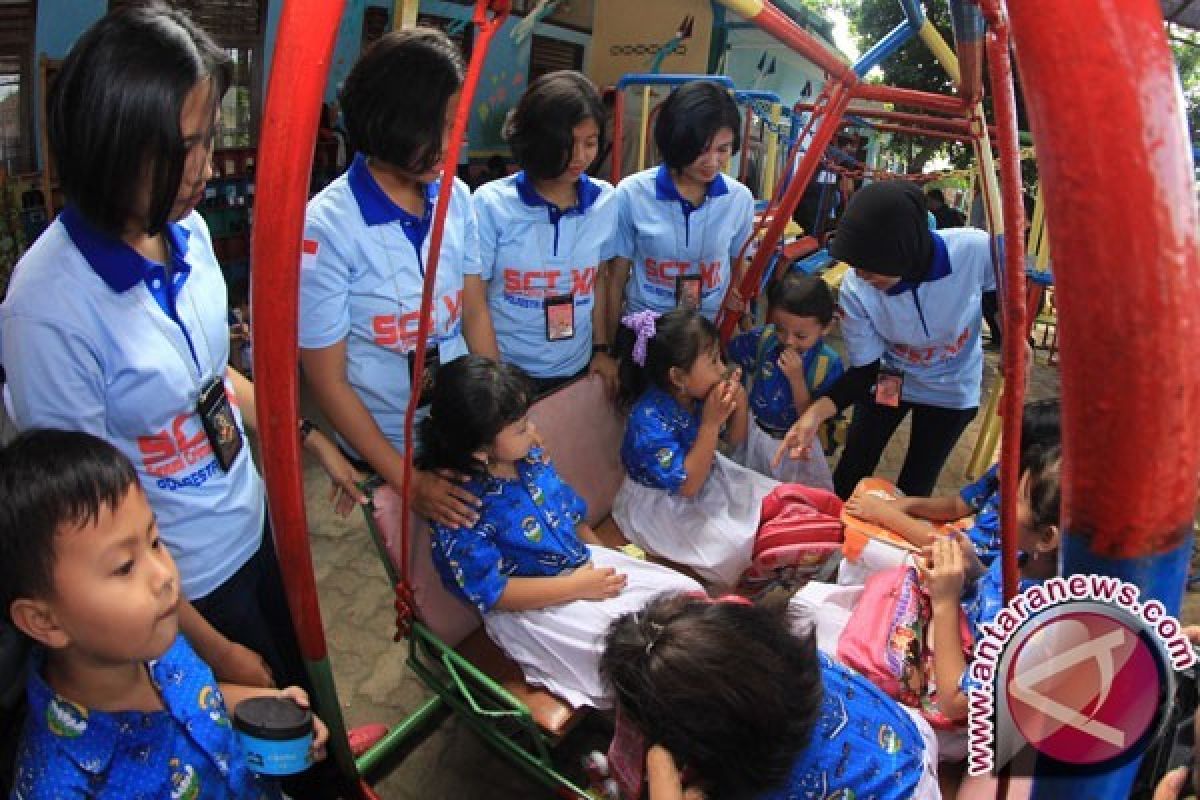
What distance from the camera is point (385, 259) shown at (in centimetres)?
162

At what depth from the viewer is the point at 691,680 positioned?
1.10 m

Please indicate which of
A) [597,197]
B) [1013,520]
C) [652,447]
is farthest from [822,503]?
[1013,520]

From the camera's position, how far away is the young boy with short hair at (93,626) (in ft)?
2.91

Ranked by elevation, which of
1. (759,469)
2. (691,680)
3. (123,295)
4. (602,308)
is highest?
(123,295)

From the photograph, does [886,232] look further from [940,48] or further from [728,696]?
[728,696]

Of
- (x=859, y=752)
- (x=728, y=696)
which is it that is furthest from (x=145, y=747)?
(x=859, y=752)

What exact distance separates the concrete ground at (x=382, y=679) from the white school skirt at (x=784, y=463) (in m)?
0.95

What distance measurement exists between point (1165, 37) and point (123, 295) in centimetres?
A: 116

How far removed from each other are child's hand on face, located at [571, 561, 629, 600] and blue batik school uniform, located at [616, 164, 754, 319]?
3.26ft

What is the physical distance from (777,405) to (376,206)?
157cm

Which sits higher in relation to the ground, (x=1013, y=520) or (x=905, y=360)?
(x=1013, y=520)

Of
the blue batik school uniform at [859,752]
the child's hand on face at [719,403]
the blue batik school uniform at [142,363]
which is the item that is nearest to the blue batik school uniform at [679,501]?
the child's hand on face at [719,403]

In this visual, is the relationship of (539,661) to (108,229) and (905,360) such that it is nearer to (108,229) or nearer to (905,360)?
(108,229)

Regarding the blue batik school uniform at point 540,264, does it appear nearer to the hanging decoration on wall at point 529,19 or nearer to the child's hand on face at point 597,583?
the hanging decoration on wall at point 529,19
